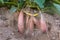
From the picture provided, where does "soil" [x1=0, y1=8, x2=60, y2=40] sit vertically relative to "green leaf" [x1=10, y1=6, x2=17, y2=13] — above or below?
below

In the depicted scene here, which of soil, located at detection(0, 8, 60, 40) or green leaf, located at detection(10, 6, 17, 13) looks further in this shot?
green leaf, located at detection(10, 6, 17, 13)

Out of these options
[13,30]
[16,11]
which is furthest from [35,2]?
[13,30]

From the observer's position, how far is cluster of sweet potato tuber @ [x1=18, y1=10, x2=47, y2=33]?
4.99ft

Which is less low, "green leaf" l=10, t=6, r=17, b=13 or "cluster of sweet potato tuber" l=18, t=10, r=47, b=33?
"green leaf" l=10, t=6, r=17, b=13

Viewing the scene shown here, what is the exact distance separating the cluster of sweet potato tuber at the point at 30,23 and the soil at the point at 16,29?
41 millimetres

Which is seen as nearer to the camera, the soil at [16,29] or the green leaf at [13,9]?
the soil at [16,29]

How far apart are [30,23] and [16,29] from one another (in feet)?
0.40

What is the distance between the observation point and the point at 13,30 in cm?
154

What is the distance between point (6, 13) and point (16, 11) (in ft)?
0.34

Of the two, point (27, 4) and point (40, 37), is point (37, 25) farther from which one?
point (27, 4)

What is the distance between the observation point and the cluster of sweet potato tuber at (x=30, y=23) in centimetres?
152

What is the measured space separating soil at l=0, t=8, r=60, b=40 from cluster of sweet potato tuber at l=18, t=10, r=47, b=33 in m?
0.04

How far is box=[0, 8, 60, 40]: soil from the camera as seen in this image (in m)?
1.50

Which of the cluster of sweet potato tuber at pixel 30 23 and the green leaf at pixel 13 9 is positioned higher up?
the green leaf at pixel 13 9
